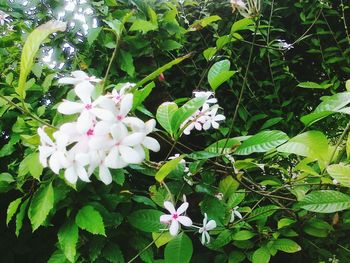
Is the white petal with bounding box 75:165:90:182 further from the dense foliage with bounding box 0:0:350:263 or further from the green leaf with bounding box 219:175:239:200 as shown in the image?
the green leaf with bounding box 219:175:239:200

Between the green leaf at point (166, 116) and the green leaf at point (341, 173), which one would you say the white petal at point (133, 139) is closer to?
the green leaf at point (166, 116)

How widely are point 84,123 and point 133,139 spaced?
0.27 ft

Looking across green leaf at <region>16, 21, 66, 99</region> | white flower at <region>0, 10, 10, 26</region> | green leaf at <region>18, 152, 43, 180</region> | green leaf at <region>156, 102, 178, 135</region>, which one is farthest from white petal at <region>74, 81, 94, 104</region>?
white flower at <region>0, 10, 10, 26</region>

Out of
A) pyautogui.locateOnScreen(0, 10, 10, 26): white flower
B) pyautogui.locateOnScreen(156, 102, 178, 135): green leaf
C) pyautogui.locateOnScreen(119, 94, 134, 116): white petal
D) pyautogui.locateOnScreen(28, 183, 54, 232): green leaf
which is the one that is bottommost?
pyautogui.locateOnScreen(28, 183, 54, 232): green leaf

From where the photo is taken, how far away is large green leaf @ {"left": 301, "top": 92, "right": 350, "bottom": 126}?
2.38 feet

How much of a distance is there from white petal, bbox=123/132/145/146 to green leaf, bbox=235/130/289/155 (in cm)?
32

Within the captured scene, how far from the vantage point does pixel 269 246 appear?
116cm

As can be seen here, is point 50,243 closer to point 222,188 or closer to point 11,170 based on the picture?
point 11,170

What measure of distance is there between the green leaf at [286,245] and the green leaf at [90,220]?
58 cm

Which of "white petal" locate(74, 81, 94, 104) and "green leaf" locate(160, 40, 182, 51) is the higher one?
"white petal" locate(74, 81, 94, 104)

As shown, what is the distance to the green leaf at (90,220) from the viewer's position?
3.10 feet

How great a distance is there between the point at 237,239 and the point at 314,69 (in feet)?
4.67

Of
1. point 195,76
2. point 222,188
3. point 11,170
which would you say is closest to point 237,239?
point 222,188

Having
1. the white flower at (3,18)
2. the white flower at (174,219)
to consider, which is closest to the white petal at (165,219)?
the white flower at (174,219)
